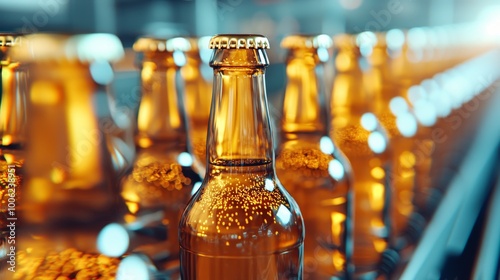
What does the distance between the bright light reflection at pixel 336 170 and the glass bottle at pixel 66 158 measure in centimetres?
24

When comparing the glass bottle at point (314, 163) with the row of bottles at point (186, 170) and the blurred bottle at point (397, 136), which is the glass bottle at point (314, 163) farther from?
the blurred bottle at point (397, 136)

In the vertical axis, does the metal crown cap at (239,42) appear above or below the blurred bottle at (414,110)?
above

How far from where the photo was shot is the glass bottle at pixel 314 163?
74 cm

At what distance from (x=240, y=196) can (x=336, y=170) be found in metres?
0.24

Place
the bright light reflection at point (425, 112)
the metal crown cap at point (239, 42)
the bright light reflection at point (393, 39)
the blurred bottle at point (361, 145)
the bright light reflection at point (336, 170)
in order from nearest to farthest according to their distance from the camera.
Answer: the metal crown cap at point (239, 42) → the bright light reflection at point (336, 170) → the blurred bottle at point (361, 145) → the bright light reflection at point (393, 39) → the bright light reflection at point (425, 112)

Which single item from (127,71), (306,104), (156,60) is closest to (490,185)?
(306,104)

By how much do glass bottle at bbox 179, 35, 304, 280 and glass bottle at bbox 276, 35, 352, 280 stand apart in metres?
0.20

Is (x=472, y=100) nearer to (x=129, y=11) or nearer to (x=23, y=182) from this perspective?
(x=129, y=11)

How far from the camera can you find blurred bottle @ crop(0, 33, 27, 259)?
1.98 feet

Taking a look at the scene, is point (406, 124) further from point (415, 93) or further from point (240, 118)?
point (240, 118)

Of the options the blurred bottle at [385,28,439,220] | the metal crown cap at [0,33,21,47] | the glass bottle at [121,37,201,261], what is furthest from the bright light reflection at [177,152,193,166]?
the blurred bottle at [385,28,439,220]

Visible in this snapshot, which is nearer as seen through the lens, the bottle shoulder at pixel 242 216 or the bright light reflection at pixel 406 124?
the bottle shoulder at pixel 242 216

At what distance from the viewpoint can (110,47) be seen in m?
0.75

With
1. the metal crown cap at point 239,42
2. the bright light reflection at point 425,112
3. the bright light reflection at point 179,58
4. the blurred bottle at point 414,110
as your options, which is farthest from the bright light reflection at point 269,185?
the bright light reflection at point 425,112
